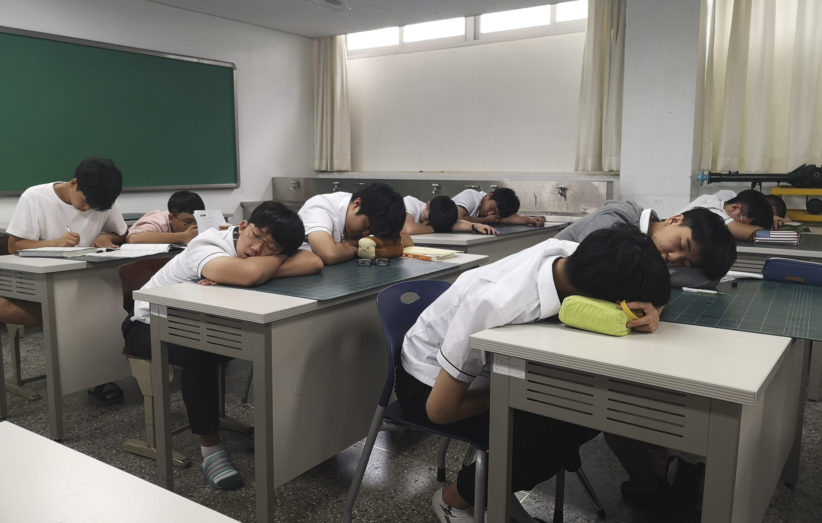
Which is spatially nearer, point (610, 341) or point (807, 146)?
point (610, 341)

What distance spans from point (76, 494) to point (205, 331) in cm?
102

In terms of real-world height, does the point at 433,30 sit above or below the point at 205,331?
above

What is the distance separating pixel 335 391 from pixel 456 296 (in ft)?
2.17

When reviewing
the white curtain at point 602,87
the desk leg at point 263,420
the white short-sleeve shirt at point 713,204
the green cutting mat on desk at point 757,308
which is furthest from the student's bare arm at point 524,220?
the desk leg at point 263,420

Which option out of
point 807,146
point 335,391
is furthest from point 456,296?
point 807,146

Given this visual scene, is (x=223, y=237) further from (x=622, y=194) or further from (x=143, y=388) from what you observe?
(x=622, y=194)

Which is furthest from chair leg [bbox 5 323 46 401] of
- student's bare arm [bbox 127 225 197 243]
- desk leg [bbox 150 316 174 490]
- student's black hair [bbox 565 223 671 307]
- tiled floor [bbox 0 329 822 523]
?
student's black hair [bbox 565 223 671 307]

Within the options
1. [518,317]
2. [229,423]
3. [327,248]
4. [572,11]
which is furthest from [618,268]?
[572,11]

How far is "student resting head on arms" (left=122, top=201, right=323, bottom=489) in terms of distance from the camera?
1.93 m

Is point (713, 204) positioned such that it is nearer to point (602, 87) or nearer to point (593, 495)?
point (602, 87)

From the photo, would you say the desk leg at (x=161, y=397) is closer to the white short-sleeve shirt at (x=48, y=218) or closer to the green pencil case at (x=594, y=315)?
the green pencil case at (x=594, y=315)

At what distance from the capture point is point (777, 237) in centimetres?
288

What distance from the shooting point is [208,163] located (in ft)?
17.2

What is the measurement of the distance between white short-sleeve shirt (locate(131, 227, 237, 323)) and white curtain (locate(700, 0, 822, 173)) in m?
3.46
